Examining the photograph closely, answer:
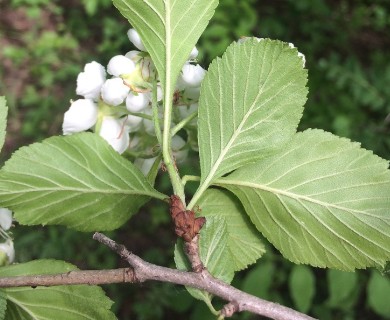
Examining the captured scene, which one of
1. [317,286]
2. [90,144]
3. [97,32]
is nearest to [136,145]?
[90,144]

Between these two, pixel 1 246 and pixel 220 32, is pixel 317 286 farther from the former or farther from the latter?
pixel 1 246

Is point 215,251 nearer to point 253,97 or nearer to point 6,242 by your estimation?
point 253,97

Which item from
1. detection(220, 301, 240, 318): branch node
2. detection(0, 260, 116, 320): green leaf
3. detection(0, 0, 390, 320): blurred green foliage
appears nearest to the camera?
detection(220, 301, 240, 318): branch node

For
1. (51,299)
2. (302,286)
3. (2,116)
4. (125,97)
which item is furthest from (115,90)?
(302,286)

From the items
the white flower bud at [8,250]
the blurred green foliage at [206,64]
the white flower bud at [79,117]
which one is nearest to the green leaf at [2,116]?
the white flower bud at [79,117]

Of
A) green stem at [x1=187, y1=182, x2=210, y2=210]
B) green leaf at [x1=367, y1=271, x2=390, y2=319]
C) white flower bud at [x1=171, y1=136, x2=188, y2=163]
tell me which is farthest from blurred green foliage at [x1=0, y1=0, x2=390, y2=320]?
green stem at [x1=187, y1=182, x2=210, y2=210]

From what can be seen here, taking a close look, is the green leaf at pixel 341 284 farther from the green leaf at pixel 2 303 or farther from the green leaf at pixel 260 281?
the green leaf at pixel 2 303

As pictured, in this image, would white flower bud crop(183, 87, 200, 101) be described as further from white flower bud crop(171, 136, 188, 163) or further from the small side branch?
the small side branch
